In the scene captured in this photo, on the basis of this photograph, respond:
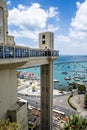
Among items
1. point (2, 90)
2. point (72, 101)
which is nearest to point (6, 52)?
point (2, 90)

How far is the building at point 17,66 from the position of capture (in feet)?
58.9

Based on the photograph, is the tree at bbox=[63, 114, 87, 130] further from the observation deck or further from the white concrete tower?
the observation deck

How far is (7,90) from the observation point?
20.6 metres

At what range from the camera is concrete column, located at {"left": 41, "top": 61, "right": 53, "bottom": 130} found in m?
32.8

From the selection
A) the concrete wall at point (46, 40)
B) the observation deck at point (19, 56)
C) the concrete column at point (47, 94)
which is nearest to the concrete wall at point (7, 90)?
the observation deck at point (19, 56)

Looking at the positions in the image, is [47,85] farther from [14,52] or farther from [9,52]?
[9,52]

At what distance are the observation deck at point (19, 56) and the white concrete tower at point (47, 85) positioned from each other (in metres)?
2.26

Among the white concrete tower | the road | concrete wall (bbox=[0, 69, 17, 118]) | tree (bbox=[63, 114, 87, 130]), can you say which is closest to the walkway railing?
concrete wall (bbox=[0, 69, 17, 118])

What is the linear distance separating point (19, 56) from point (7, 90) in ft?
17.4

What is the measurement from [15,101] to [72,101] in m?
43.2

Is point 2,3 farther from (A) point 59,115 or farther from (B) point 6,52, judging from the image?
(A) point 59,115

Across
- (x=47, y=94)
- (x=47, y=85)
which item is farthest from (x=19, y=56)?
(x=47, y=94)

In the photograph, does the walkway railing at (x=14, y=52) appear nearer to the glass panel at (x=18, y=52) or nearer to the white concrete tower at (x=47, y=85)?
the glass panel at (x=18, y=52)

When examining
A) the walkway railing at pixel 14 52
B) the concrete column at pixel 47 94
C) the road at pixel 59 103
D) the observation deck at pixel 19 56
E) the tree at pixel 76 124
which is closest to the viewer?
the walkway railing at pixel 14 52
